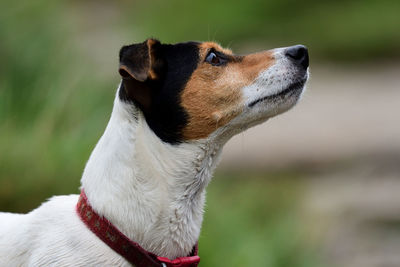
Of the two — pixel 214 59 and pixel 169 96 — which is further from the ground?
pixel 214 59

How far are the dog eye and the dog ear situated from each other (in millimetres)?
217

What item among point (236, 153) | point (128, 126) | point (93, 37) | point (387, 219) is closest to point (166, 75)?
point (128, 126)

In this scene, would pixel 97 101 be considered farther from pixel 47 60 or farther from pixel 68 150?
pixel 68 150

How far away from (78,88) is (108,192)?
10.0 ft

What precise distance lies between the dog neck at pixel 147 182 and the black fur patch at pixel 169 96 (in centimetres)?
4

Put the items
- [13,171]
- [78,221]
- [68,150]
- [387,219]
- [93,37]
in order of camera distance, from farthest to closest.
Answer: [93,37]
[387,219]
[68,150]
[13,171]
[78,221]

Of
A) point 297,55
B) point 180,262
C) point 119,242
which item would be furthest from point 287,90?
point 119,242

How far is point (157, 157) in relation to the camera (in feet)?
10.5

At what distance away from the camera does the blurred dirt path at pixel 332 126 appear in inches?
316

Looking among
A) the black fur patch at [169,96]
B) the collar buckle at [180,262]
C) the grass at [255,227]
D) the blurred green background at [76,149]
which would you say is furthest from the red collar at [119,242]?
the grass at [255,227]

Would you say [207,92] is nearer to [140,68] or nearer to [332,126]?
[140,68]

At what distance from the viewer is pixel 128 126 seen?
320 centimetres

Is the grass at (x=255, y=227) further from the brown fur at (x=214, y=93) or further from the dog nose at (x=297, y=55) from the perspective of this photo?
the dog nose at (x=297, y=55)

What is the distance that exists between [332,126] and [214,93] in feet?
19.4
